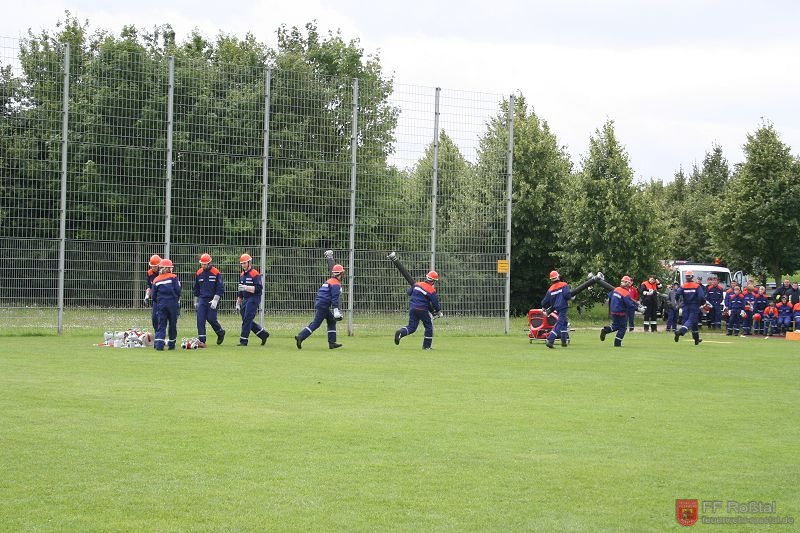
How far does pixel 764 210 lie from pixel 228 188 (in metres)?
25.3

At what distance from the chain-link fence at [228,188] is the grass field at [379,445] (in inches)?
274

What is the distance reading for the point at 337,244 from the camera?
2827cm

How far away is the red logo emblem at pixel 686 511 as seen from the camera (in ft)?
24.7

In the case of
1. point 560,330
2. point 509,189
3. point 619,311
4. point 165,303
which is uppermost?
point 509,189

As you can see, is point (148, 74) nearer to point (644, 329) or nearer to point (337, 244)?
point (337, 244)

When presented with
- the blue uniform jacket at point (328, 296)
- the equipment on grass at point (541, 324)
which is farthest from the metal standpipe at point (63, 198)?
the equipment on grass at point (541, 324)

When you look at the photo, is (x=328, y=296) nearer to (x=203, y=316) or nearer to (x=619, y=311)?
(x=203, y=316)

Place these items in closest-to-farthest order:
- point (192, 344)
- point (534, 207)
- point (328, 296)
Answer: point (192, 344), point (328, 296), point (534, 207)

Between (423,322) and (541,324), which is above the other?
(423,322)

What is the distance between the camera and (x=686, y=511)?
7766 millimetres

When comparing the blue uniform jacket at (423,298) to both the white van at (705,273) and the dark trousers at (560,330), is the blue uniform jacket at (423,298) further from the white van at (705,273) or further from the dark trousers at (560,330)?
the white van at (705,273)

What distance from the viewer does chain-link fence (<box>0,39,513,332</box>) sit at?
25.2 meters

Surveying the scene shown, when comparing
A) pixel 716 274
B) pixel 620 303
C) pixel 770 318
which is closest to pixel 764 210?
pixel 716 274

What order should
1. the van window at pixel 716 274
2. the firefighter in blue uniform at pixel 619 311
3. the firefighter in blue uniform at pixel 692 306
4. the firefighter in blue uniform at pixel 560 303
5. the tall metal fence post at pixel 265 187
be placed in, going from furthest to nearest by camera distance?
the van window at pixel 716 274, the firefighter in blue uniform at pixel 692 306, the tall metal fence post at pixel 265 187, the firefighter in blue uniform at pixel 619 311, the firefighter in blue uniform at pixel 560 303
